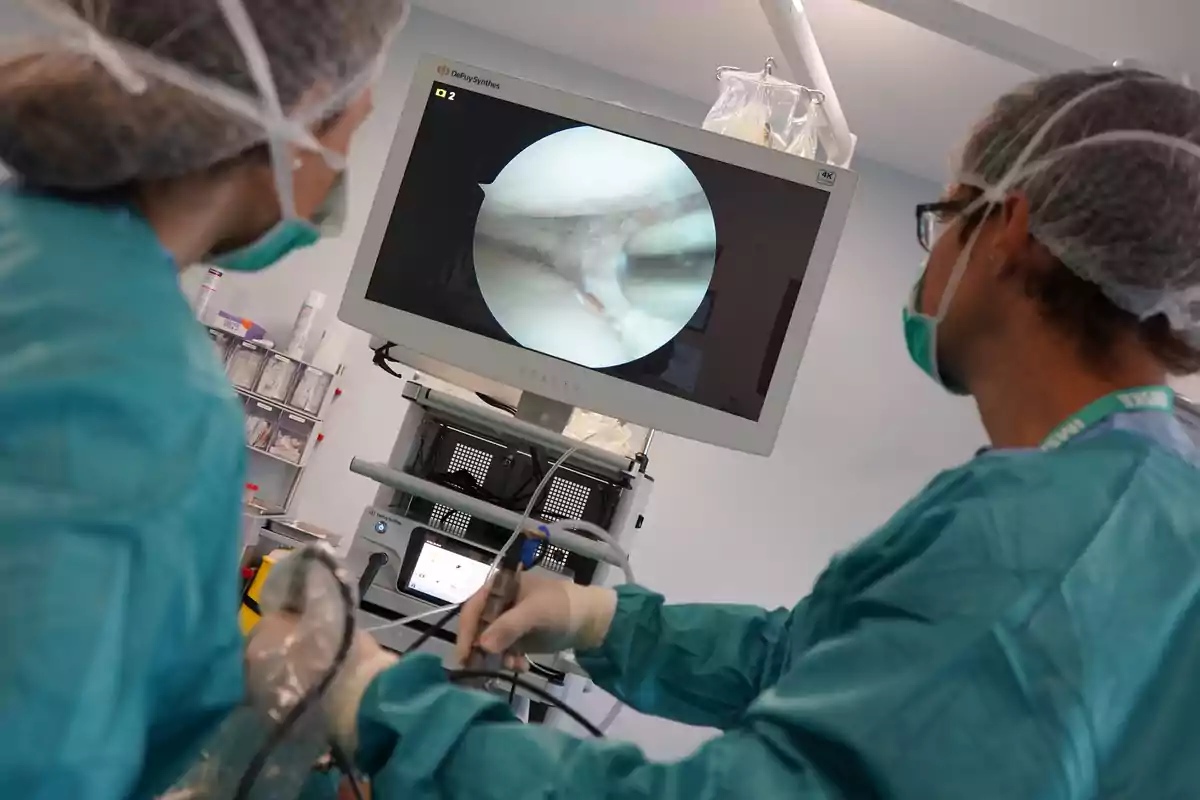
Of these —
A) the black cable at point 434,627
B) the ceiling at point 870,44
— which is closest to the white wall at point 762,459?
the ceiling at point 870,44

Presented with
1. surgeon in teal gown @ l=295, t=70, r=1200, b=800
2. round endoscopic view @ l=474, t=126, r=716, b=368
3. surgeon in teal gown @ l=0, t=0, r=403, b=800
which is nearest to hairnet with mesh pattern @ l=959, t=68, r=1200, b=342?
surgeon in teal gown @ l=295, t=70, r=1200, b=800

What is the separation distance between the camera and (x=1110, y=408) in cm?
84

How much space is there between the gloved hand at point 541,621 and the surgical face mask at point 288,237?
0.46m

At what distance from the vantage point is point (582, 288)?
1353 millimetres

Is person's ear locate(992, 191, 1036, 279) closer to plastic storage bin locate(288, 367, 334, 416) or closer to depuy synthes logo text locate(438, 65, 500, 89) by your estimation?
depuy synthes logo text locate(438, 65, 500, 89)

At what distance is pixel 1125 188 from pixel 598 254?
72 centimetres

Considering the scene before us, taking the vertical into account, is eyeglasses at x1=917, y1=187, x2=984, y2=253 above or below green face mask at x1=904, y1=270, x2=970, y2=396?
above

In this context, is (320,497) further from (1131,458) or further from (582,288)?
(1131,458)

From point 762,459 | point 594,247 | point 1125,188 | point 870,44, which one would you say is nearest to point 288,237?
point 594,247

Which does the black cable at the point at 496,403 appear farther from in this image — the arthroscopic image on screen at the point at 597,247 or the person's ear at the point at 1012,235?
the person's ear at the point at 1012,235

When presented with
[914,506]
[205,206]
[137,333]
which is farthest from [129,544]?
[914,506]

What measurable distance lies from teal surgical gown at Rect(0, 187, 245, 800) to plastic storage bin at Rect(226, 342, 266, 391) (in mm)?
2115

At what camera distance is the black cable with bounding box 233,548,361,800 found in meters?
0.67

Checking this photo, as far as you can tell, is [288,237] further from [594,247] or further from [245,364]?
[245,364]
